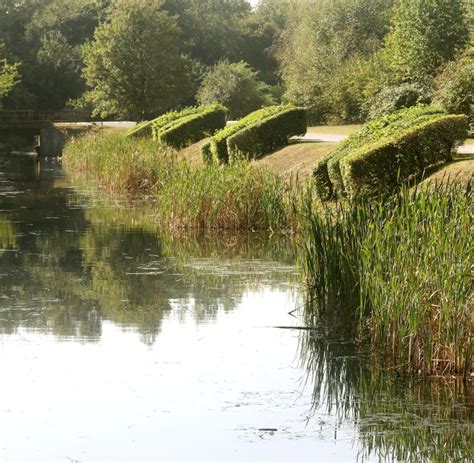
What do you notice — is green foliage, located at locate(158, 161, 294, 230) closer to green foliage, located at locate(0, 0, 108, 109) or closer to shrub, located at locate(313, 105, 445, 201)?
shrub, located at locate(313, 105, 445, 201)

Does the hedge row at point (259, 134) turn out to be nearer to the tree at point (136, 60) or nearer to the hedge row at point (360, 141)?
the hedge row at point (360, 141)

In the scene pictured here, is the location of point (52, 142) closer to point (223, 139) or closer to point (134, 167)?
point (223, 139)

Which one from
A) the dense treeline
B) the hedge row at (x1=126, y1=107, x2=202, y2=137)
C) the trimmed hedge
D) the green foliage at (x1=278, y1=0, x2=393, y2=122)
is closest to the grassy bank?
the dense treeline

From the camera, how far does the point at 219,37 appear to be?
83.3 meters

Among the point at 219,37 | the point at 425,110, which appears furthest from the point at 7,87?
the point at 425,110

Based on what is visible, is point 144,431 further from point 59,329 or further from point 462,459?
point 59,329

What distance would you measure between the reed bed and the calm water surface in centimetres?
30

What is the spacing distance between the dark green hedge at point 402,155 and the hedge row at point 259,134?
9.77 m

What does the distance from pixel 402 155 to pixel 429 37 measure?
2421cm

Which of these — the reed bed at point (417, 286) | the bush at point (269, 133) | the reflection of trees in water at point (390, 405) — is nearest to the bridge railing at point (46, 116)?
the bush at point (269, 133)

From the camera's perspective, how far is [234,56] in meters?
84.9

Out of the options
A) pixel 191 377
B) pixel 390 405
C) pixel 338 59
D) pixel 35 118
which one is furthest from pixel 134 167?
pixel 35 118

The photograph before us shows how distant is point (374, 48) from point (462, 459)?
5028 cm

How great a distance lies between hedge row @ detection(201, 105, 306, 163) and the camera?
95.3ft
